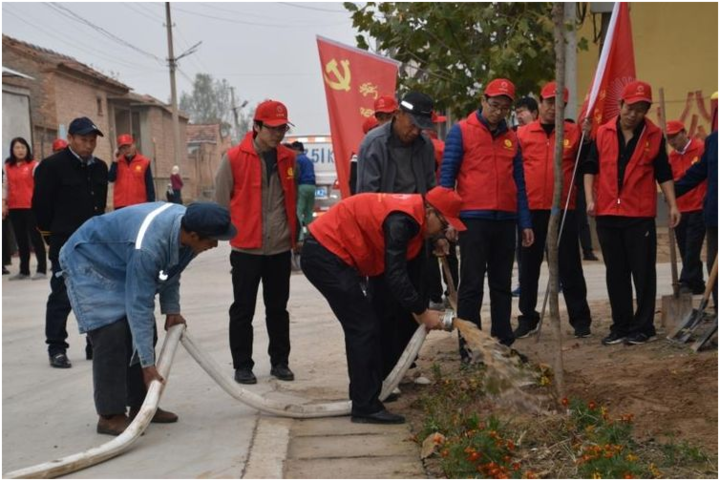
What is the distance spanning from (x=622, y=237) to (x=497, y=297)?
1235 millimetres

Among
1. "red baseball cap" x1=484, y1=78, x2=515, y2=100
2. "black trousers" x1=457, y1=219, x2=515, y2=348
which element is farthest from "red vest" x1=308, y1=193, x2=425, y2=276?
"red baseball cap" x1=484, y1=78, x2=515, y2=100

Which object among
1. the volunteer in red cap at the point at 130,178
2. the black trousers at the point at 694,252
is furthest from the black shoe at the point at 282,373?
the volunteer in red cap at the point at 130,178

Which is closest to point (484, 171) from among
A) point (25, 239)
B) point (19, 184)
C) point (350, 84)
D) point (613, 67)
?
point (613, 67)

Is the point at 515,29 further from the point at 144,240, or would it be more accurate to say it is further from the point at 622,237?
the point at 144,240

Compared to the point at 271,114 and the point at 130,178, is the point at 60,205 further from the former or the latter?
the point at 130,178

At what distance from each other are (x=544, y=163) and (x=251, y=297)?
110 inches

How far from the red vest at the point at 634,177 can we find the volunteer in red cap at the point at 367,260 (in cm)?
228

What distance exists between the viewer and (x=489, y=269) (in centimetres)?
760

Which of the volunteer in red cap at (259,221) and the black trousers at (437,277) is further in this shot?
the black trousers at (437,277)

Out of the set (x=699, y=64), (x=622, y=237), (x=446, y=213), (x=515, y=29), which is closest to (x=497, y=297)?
(x=622, y=237)

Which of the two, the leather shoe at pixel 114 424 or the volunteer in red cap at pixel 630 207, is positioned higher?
the volunteer in red cap at pixel 630 207

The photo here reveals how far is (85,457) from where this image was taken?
17.1 ft

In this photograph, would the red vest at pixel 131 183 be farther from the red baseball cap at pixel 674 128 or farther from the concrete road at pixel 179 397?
the red baseball cap at pixel 674 128

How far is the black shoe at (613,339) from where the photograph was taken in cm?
801
